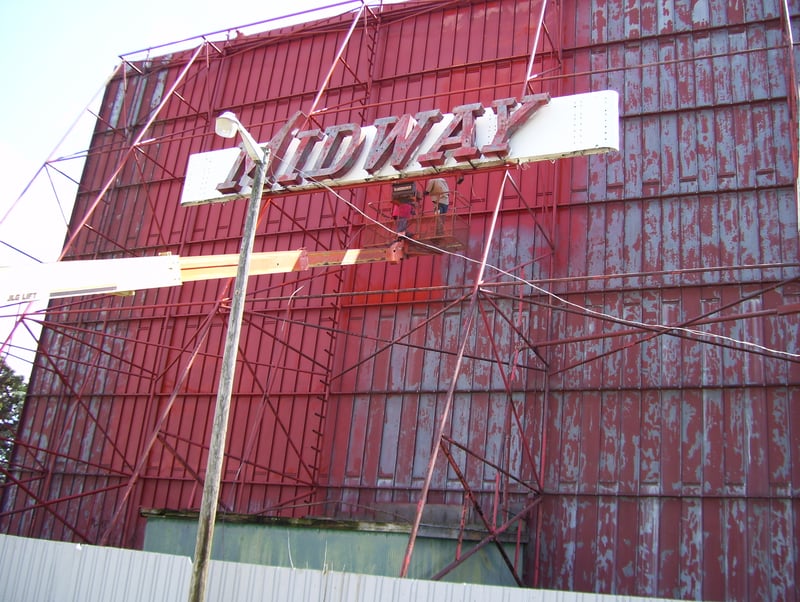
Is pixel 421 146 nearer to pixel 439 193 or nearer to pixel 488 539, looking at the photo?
pixel 439 193

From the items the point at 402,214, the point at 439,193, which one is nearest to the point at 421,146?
the point at 439,193

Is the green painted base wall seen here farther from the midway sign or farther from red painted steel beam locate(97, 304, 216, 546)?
the midway sign

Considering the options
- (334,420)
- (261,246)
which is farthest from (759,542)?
(261,246)

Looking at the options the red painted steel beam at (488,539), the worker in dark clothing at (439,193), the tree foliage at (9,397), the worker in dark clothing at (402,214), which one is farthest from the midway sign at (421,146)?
the tree foliage at (9,397)

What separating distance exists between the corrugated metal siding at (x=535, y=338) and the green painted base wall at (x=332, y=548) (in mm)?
1652

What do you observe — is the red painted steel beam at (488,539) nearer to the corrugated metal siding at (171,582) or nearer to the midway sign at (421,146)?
the corrugated metal siding at (171,582)

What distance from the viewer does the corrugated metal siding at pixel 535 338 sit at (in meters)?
19.3

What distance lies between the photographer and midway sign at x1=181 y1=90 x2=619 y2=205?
18719 mm

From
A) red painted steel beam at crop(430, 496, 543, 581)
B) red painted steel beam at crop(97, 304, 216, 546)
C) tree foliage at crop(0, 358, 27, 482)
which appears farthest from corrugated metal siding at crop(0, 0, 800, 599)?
tree foliage at crop(0, 358, 27, 482)

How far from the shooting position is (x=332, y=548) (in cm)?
1786

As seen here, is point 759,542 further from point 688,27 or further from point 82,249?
point 82,249

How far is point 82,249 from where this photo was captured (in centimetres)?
3050

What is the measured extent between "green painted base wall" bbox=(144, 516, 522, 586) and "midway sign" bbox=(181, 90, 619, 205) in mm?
7908

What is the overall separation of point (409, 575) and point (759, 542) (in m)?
7.27
